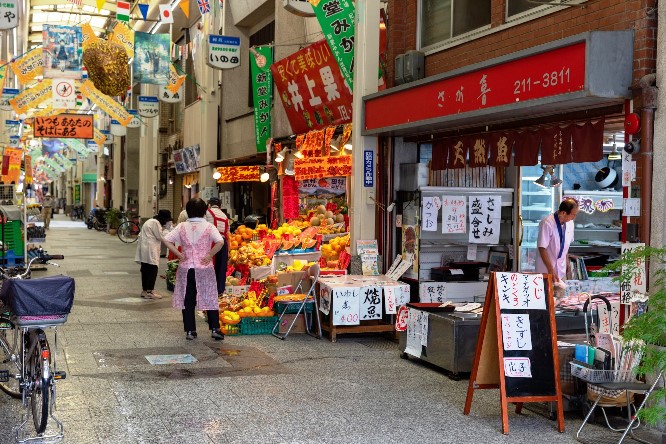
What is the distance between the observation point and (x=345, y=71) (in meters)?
13.4

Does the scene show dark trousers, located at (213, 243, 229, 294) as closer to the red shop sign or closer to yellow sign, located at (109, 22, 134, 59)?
the red shop sign

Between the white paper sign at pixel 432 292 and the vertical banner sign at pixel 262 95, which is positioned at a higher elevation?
the vertical banner sign at pixel 262 95

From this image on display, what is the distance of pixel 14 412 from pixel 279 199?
12.2 m

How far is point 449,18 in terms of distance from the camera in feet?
38.8

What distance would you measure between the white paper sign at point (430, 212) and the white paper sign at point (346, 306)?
1497mm

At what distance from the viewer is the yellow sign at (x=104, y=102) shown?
2780 centimetres

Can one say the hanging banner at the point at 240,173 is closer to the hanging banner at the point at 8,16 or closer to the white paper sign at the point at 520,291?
the hanging banner at the point at 8,16

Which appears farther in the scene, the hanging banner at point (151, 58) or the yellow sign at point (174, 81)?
the yellow sign at point (174, 81)

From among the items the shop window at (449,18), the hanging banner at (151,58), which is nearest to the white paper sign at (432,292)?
the shop window at (449,18)

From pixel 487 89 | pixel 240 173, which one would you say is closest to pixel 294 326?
pixel 487 89

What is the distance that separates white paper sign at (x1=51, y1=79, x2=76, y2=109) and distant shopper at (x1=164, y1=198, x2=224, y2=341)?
14.8 metres

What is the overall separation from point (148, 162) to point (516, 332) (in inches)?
1434

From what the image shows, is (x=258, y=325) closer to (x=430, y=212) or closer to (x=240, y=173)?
(x=430, y=212)

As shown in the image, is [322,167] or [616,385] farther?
[322,167]
